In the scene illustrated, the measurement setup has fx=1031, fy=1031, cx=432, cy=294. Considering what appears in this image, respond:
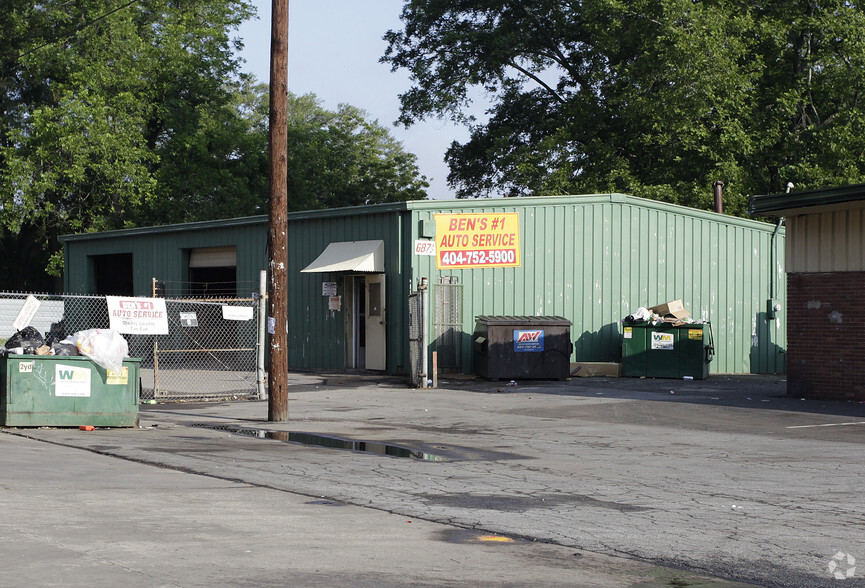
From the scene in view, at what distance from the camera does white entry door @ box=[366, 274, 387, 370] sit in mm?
24609

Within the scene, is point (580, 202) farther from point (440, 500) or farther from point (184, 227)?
point (440, 500)

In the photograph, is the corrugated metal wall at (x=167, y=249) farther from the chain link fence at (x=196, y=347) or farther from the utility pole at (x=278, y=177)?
the utility pole at (x=278, y=177)

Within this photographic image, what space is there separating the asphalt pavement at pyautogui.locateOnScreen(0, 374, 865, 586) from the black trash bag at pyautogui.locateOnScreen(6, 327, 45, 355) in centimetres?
112

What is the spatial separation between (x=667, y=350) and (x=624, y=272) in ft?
8.77

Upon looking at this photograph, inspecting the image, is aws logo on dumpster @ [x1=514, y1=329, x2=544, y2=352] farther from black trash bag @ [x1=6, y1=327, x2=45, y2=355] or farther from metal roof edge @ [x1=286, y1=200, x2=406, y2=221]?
black trash bag @ [x1=6, y1=327, x2=45, y2=355]

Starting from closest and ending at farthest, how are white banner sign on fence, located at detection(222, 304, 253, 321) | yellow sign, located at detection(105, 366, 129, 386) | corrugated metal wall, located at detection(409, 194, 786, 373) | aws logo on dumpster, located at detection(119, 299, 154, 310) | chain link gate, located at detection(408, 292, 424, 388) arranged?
yellow sign, located at detection(105, 366, 129, 386)
aws logo on dumpster, located at detection(119, 299, 154, 310)
white banner sign on fence, located at detection(222, 304, 253, 321)
chain link gate, located at detection(408, 292, 424, 388)
corrugated metal wall, located at detection(409, 194, 786, 373)

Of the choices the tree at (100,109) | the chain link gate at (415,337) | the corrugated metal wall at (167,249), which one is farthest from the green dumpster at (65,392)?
the tree at (100,109)

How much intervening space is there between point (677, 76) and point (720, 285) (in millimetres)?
11073

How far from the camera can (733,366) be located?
91.4ft

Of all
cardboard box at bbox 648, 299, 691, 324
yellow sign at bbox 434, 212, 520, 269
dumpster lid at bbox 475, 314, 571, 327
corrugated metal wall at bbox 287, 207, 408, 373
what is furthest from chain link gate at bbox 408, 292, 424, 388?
cardboard box at bbox 648, 299, 691, 324

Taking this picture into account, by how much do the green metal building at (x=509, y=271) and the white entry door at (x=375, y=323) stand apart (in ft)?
0.13

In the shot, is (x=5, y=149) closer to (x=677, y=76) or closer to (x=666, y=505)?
(x=677, y=76)

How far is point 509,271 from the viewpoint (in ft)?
80.6

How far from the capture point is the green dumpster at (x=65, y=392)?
13.5 meters
